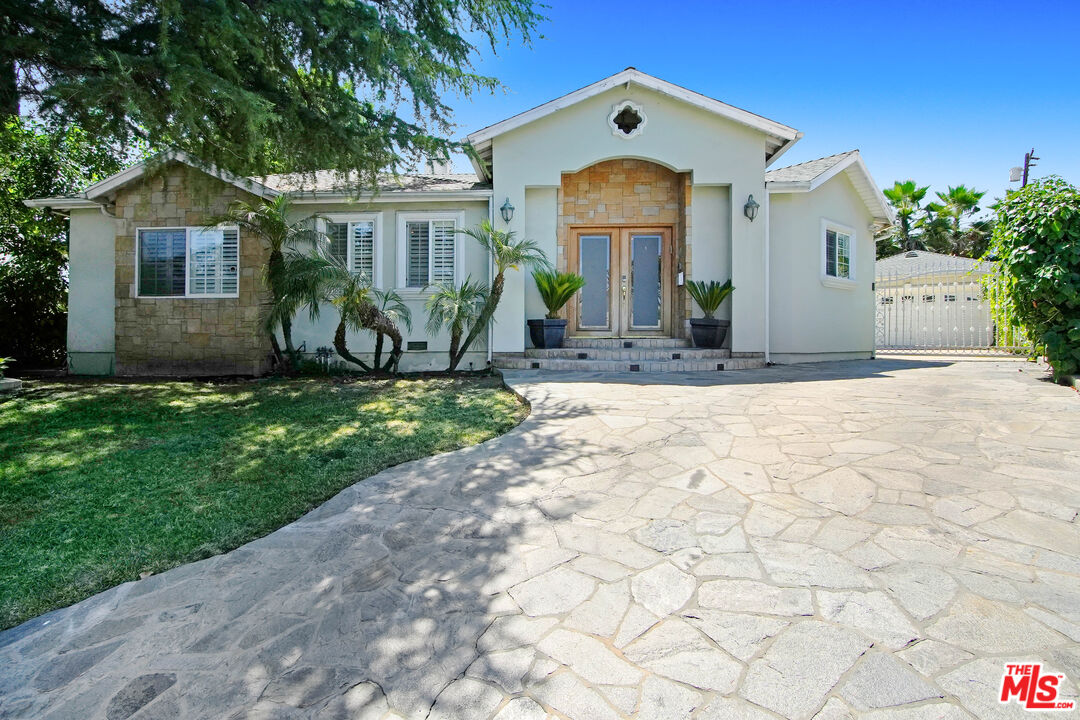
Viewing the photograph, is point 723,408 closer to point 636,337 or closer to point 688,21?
point 636,337

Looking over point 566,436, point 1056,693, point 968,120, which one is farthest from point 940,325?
point 1056,693

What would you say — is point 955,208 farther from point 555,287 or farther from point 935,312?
point 555,287

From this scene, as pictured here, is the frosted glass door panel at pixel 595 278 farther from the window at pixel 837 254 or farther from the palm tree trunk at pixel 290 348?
the palm tree trunk at pixel 290 348

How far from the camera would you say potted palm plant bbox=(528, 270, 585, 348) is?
9555 millimetres

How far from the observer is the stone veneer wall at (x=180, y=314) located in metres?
9.61

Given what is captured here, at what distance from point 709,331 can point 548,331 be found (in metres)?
3.05

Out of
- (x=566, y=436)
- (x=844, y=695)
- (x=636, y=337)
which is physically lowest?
(x=844, y=695)

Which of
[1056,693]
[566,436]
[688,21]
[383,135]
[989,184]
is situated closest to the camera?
[1056,693]

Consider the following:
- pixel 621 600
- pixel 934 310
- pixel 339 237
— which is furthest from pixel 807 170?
pixel 621 600

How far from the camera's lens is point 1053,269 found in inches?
235

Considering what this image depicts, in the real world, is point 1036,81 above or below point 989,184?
below

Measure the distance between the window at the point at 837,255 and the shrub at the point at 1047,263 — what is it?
13.3 ft

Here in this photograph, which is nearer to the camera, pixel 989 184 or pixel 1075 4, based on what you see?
pixel 1075 4

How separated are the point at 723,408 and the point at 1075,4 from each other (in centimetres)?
816
